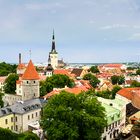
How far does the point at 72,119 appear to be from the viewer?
95.2 ft

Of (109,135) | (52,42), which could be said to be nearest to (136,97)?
(109,135)

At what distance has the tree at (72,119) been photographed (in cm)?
2867

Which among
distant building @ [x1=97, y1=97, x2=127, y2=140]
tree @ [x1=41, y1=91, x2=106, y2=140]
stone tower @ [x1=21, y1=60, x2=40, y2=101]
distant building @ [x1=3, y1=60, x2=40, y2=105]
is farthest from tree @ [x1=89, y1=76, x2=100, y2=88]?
tree @ [x1=41, y1=91, x2=106, y2=140]

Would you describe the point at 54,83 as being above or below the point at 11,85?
above

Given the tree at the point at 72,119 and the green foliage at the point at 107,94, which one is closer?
the tree at the point at 72,119

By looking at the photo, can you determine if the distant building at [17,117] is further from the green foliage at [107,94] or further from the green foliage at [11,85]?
the green foliage at [11,85]

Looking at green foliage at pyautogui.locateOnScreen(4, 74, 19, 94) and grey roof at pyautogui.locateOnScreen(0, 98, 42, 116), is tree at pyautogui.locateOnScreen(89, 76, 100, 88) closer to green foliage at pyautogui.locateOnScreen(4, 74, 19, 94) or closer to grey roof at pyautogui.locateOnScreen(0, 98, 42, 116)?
green foliage at pyautogui.locateOnScreen(4, 74, 19, 94)

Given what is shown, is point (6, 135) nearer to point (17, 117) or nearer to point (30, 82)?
point (17, 117)

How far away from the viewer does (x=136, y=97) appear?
179 ft

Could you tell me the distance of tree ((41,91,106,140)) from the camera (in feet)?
94.1

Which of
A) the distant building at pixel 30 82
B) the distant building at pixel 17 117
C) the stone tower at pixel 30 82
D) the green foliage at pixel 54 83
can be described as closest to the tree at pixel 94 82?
the green foliage at pixel 54 83

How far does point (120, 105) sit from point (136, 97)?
526 inches

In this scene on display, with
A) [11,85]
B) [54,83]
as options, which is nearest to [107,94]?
[54,83]

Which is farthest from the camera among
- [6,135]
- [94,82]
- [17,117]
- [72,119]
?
[94,82]
